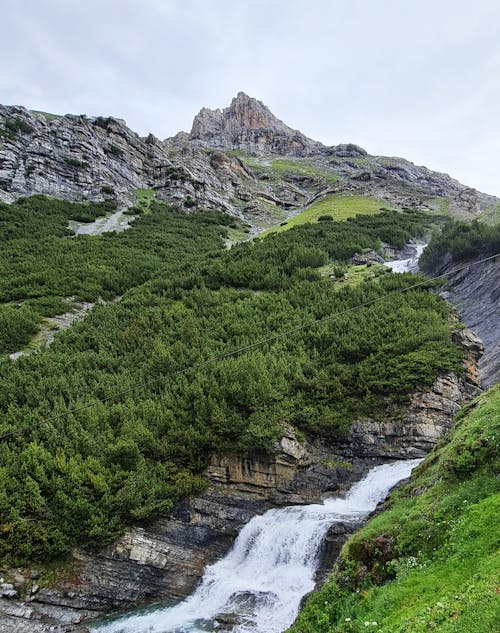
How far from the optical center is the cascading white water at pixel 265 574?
10930mm

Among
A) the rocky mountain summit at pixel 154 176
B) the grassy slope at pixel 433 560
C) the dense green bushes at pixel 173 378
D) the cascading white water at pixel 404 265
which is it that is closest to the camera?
the grassy slope at pixel 433 560

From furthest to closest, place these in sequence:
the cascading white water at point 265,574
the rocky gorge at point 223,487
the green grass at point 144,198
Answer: the green grass at point 144,198 < the rocky gorge at point 223,487 < the cascading white water at point 265,574

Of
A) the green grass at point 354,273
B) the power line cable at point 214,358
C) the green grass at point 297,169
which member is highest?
the green grass at point 297,169

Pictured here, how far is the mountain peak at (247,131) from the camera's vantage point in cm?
14662

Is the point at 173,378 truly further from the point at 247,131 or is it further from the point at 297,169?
the point at 247,131

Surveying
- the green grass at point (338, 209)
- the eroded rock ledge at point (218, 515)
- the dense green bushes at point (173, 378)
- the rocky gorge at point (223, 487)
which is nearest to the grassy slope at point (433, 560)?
the rocky gorge at point (223, 487)

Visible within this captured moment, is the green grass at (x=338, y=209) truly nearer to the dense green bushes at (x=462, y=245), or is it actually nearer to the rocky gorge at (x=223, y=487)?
the rocky gorge at (x=223, y=487)

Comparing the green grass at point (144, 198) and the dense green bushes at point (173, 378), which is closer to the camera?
the dense green bushes at point (173, 378)

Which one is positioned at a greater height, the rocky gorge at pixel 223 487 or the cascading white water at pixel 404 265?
the cascading white water at pixel 404 265

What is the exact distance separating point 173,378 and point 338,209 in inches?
2008

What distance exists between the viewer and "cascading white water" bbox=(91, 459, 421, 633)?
35.9 feet

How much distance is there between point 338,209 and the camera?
63.1m

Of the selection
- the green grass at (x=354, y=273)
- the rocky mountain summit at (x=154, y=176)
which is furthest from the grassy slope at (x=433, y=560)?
→ the rocky mountain summit at (x=154, y=176)

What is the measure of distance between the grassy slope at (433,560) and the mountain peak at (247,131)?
14446 cm
